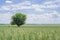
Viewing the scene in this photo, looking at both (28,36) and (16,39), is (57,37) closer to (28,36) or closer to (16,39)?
(28,36)

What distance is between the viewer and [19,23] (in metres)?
64.9

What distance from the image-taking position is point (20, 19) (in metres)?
65.9

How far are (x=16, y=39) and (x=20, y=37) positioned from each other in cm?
11

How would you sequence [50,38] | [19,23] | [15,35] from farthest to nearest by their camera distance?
[19,23] → [15,35] → [50,38]

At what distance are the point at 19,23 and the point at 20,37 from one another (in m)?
61.2

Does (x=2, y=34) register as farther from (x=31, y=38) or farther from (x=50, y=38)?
(x=50, y=38)

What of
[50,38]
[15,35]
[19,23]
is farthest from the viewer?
[19,23]

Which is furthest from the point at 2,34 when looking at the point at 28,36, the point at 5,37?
the point at 28,36

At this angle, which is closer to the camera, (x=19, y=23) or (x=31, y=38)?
(x=31, y=38)

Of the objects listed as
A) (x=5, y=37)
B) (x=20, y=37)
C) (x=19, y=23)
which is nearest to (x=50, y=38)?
(x=20, y=37)

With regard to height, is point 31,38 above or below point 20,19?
above

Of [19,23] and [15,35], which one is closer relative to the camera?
[15,35]

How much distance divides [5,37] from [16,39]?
259 mm

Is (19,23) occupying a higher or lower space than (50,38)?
lower
